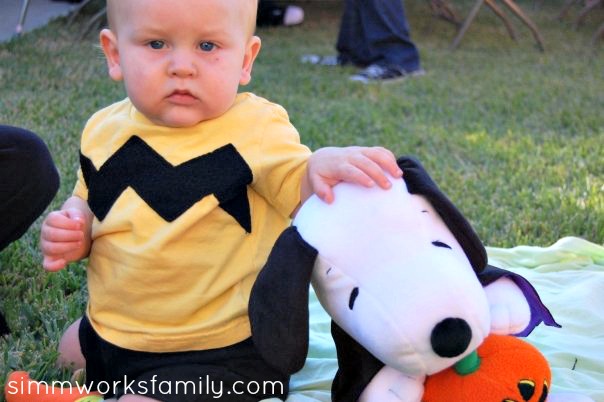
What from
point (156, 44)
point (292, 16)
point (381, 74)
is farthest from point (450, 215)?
point (292, 16)

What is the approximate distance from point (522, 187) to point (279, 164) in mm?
1640

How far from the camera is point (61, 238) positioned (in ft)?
4.50

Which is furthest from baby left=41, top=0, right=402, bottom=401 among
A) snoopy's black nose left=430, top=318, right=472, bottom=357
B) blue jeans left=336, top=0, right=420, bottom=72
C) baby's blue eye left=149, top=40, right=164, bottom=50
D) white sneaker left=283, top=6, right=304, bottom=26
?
white sneaker left=283, top=6, right=304, bottom=26

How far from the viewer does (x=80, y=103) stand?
3604 mm

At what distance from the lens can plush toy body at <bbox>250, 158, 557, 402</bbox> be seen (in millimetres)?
1050

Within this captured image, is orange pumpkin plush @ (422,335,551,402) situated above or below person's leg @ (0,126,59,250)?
above

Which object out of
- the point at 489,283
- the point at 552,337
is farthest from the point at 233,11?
the point at 552,337

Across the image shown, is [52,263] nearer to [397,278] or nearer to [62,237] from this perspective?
[62,237]

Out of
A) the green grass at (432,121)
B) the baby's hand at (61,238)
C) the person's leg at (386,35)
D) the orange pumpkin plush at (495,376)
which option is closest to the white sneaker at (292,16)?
the green grass at (432,121)

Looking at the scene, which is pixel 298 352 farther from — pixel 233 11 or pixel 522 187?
pixel 522 187

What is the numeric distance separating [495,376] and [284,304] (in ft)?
1.13

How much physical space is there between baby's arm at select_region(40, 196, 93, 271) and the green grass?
0.25 m

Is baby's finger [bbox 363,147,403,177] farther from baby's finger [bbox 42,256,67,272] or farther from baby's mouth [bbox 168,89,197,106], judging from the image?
baby's finger [bbox 42,256,67,272]

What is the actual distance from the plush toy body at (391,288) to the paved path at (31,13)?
4.36 m
